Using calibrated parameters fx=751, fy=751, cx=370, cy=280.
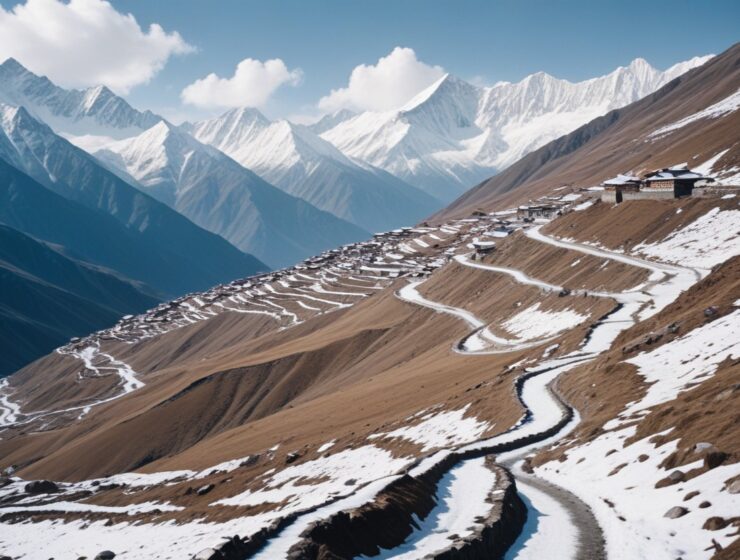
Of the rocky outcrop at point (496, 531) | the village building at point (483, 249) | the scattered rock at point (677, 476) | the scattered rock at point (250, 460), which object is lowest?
the scattered rock at point (250, 460)

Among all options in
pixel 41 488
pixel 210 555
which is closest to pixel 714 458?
pixel 210 555

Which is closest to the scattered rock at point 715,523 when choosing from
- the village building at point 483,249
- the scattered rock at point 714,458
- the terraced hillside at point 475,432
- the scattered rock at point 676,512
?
the terraced hillside at point 475,432

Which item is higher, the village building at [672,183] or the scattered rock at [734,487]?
the village building at [672,183]

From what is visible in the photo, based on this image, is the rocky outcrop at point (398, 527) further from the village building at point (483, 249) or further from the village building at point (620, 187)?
the village building at point (483, 249)

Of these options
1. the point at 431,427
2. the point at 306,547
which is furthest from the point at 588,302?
the point at 306,547

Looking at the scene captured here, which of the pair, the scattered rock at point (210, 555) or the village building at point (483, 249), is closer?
the scattered rock at point (210, 555)

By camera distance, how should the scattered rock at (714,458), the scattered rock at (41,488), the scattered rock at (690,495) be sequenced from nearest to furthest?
1. the scattered rock at (690,495)
2. the scattered rock at (714,458)
3. the scattered rock at (41,488)

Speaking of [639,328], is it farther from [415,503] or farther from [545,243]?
[545,243]

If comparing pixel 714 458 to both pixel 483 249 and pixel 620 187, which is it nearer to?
pixel 620 187

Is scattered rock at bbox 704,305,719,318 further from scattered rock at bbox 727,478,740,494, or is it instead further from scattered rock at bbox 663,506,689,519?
scattered rock at bbox 727,478,740,494
